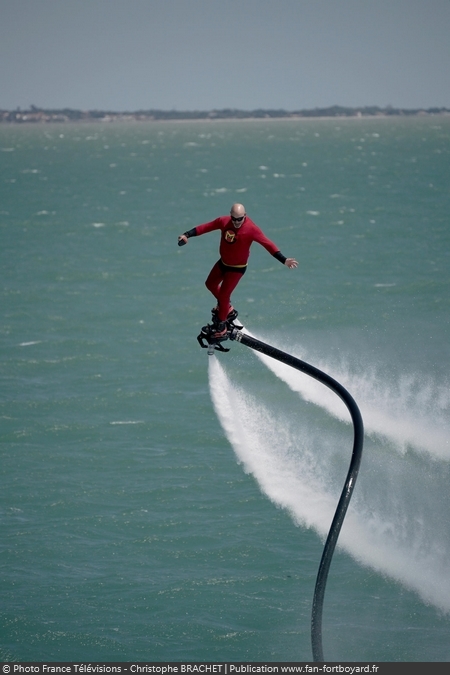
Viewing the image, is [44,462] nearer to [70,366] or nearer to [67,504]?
[67,504]

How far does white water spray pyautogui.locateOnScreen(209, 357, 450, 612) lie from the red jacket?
29.3 ft

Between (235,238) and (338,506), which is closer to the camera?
(338,506)

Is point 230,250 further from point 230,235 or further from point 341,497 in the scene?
point 341,497

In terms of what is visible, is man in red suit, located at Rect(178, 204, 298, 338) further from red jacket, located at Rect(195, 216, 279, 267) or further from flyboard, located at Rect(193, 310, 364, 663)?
flyboard, located at Rect(193, 310, 364, 663)

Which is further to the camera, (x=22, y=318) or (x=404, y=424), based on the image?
(x=22, y=318)

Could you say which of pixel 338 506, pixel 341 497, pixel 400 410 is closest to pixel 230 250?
pixel 341 497

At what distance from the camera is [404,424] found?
35.4 meters

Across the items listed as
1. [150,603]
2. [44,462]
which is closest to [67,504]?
[44,462]

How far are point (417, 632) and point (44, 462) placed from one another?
17.2 m

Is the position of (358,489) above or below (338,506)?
below

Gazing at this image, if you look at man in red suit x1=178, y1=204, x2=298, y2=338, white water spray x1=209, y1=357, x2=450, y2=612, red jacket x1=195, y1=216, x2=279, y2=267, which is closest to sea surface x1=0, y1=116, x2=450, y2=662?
white water spray x1=209, y1=357, x2=450, y2=612

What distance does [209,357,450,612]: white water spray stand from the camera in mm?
29891

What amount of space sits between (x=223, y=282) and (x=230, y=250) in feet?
2.48

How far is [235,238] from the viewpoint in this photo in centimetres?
1797
